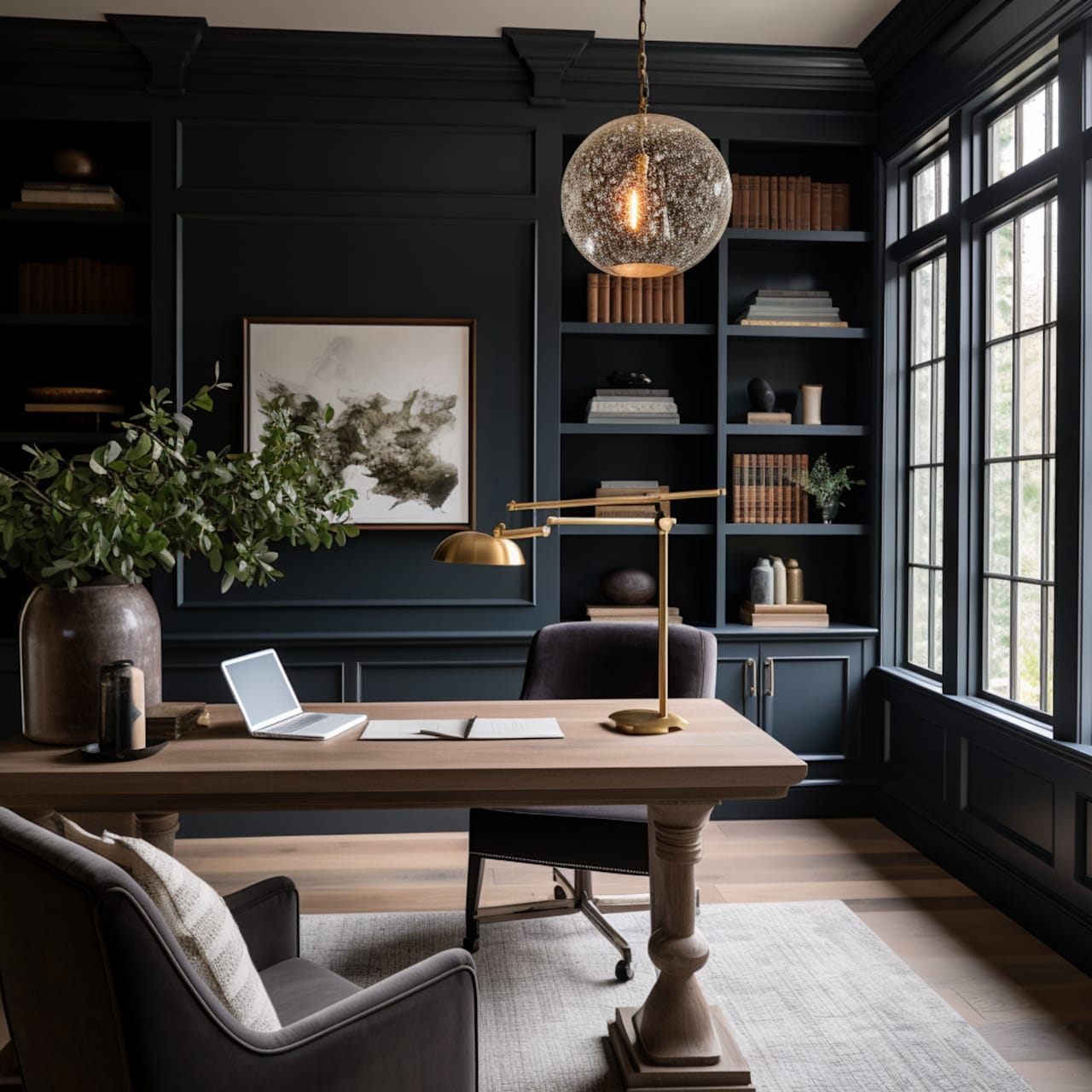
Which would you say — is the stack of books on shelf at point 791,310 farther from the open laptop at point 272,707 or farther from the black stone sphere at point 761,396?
the open laptop at point 272,707

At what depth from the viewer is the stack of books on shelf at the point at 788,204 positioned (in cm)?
416

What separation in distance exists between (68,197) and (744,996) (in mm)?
3717

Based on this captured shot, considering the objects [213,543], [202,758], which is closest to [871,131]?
[213,543]

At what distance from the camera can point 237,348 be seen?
3.93 m

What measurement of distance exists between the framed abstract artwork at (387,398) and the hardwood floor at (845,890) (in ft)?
4.25

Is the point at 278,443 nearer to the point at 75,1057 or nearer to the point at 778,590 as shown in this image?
the point at 75,1057

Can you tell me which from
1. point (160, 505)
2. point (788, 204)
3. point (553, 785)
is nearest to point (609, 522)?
point (553, 785)

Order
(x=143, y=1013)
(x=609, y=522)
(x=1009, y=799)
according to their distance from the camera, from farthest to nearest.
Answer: (x=1009, y=799)
(x=609, y=522)
(x=143, y=1013)

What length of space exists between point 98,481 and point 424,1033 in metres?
1.30

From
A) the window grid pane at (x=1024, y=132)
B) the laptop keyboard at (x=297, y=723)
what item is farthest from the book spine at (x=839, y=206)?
the laptop keyboard at (x=297, y=723)

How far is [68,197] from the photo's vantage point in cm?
388

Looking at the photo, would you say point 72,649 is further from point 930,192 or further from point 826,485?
point 930,192

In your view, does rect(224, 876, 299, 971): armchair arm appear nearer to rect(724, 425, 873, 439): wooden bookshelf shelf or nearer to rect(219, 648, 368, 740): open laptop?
rect(219, 648, 368, 740): open laptop

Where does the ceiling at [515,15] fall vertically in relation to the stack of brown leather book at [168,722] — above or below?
above
